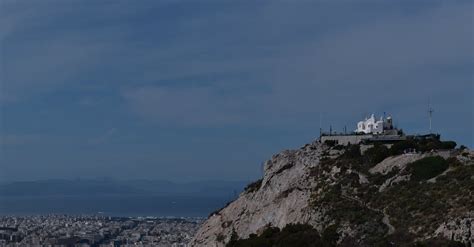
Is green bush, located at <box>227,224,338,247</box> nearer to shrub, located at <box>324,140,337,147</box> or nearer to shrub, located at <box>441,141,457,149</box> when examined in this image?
shrub, located at <box>324,140,337,147</box>

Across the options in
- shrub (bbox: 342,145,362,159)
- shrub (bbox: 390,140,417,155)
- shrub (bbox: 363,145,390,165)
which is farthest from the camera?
shrub (bbox: 342,145,362,159)

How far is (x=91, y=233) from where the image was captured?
122 m

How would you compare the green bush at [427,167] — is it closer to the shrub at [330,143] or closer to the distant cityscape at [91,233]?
the shrub at [330,143]

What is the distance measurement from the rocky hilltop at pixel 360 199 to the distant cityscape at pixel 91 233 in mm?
54956

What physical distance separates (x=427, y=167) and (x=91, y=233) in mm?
95251

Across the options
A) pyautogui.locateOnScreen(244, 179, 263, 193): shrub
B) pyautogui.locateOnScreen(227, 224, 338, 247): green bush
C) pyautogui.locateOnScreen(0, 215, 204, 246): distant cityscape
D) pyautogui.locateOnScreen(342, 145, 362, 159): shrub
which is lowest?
pyautogui.locateOnScreen(227, 224, 338, 247): green bush

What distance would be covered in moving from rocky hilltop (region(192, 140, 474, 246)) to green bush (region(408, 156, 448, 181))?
4cm

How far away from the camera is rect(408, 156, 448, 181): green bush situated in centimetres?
3340

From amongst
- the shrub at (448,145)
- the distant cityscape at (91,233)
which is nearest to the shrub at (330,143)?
the shrub at (448,145)

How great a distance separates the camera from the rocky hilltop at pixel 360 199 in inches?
1127

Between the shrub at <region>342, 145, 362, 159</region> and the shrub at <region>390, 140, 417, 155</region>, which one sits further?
the shrub at <region>342, 145, 362, 159</region>

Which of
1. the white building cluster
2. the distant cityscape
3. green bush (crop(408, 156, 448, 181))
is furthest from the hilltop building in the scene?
the distant cityscape

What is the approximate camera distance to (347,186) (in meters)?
36.0

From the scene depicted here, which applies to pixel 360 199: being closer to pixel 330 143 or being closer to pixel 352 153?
pixel 352 153
